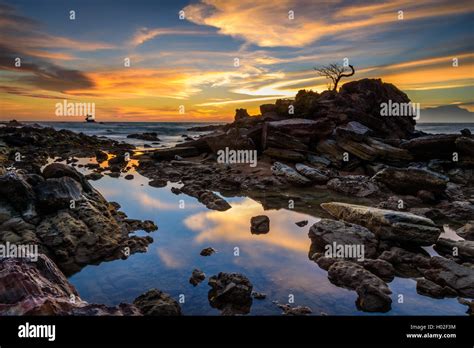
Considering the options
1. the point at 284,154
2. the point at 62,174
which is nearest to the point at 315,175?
the point at 284,154

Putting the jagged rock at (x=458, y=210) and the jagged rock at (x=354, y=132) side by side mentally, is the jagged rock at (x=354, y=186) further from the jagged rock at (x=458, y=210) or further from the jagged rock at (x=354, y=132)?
the jagged rock at (x=354, y=132)

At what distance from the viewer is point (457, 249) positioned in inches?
377

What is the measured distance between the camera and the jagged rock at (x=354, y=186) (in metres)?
17.7

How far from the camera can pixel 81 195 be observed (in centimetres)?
1109

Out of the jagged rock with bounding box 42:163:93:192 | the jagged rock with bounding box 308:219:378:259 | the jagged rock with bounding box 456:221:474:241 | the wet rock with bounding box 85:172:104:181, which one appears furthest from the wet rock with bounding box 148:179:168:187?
the jagged rock with bounding box 456:221:474:241

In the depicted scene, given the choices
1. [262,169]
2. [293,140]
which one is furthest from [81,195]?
[293,140]

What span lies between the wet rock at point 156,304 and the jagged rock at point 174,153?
23999mm

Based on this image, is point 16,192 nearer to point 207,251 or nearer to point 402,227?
point 207,251

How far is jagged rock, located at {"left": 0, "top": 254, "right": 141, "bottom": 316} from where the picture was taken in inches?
178

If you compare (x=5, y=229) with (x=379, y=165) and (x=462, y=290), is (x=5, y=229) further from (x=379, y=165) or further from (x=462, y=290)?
(x=379, y=165)

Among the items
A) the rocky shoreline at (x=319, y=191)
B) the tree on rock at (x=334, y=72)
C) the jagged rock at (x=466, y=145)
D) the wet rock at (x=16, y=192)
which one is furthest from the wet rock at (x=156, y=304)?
the tree on rock at (x=334, y=72)

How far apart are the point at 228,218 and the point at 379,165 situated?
48.1ft

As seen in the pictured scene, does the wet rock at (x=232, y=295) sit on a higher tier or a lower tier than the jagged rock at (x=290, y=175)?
lower

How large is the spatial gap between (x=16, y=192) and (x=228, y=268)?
277 inches
